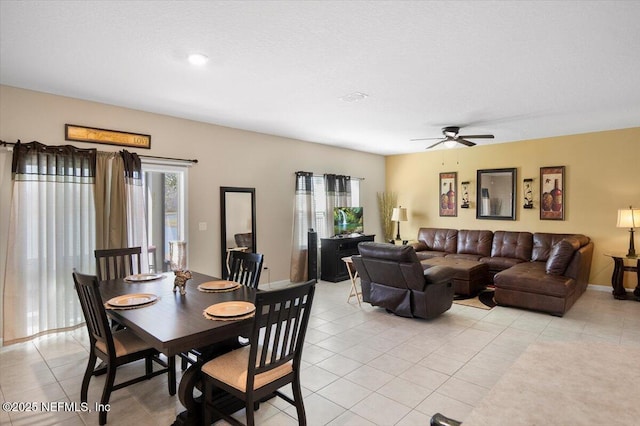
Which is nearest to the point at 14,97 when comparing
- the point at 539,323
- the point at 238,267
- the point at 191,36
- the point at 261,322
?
the point at 191,36

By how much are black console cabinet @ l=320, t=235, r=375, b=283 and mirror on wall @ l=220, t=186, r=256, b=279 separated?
1.56 m

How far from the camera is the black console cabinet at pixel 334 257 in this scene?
21.6 feet

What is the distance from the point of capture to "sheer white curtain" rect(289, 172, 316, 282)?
20.6 ft

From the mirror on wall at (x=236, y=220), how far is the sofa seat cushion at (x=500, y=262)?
4047 millimetres

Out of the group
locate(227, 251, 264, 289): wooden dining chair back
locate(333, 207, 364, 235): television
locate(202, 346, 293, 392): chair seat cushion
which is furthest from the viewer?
locate(333, 207, 364, 235): television

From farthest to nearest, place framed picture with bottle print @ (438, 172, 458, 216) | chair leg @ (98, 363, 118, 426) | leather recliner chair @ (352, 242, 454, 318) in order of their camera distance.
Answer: framed picture with bottle print @ (438, 172, 458, 216) → leather recliner chair @ (352, 242, 454, 318) → chair leg @ (98, 363, 118, 426)

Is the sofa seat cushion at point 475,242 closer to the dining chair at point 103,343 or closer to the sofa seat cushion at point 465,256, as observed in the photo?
the sofa seat cushion at point 465,256

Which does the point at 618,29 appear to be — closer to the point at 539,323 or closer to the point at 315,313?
the point at 539,323

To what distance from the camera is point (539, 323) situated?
4.23 metres

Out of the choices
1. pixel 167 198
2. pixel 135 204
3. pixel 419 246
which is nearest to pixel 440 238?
pixel 419 246

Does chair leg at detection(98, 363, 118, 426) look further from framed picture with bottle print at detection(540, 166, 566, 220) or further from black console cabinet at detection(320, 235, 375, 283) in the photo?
framed picture with bottle print at detection(540, 166, 566, 220)

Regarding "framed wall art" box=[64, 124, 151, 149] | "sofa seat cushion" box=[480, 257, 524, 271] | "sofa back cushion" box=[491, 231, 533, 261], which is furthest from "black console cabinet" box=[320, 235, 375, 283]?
"framed wall art" box=[64, 124, 151, 149]

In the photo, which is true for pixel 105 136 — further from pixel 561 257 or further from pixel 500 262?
pixel 500 262

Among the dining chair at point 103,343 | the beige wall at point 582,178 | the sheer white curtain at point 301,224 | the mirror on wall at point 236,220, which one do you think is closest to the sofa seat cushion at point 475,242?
the beige wall at point 582,178
